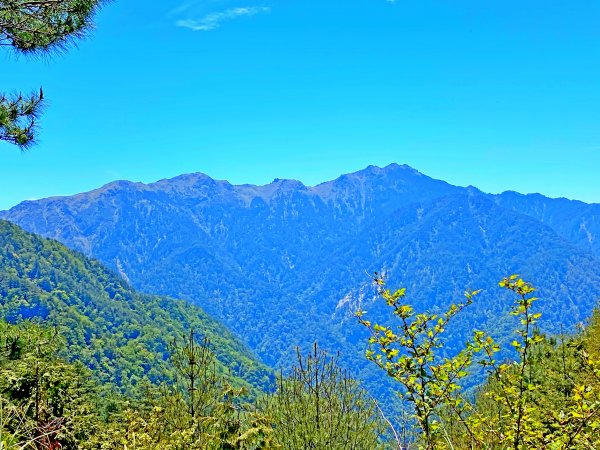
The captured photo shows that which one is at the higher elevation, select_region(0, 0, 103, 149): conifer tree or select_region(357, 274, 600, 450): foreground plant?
select_region(0, 0, 103, 149): conifer tree

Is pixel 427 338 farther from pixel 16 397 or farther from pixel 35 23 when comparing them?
pixel 35 23

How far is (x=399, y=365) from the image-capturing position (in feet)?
13.3

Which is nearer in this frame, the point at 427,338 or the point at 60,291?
the point at 427,338

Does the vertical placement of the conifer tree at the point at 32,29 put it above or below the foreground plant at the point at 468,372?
above

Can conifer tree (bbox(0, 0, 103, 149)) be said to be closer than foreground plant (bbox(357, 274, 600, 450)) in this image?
No

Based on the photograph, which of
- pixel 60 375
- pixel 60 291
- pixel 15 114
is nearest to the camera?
pixel 60 375

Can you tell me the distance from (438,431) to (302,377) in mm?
6741

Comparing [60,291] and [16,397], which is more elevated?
[60,291]

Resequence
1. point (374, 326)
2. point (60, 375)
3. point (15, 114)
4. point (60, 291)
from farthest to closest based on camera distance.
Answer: point (60, 291) < point (15, 114) < point (60, 375) < point (374, 326)

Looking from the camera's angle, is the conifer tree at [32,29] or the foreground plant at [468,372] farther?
the conifer tree at [32,29]

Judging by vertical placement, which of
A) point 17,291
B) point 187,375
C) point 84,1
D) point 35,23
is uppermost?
point 17,291

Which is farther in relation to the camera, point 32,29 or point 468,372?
point 32,29

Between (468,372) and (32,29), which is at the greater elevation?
(32,29)

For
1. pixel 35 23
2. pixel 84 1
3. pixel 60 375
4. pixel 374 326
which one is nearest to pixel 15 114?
pixel 35 23
